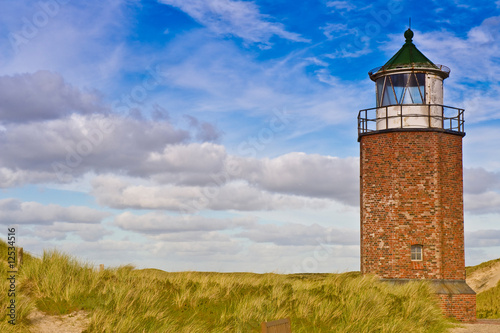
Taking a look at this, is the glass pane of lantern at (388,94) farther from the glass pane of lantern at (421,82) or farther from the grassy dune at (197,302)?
the grassy dune at (197,302)

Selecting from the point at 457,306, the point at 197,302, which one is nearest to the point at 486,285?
Answer: the point at 457,306

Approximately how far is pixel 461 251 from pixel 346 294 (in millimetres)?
8237

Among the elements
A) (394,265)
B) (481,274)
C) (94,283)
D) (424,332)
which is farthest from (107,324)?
(481,274)

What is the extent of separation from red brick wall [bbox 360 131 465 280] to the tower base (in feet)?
1.06

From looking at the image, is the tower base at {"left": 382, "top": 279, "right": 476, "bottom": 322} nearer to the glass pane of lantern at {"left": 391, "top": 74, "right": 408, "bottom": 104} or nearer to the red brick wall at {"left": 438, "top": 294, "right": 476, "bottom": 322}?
the red brick wall at {"left": 438, "top": 294, "right": 476, "bottom": 322}

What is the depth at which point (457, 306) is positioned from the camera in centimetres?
2050

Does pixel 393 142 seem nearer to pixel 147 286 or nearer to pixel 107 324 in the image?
pixel 147 286

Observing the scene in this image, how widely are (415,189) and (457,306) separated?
486 cm

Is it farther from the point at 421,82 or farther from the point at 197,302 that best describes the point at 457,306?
the point at 197,302

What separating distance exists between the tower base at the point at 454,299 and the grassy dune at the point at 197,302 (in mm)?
3750

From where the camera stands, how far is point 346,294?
15625 millimetres

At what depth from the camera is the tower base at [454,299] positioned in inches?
804

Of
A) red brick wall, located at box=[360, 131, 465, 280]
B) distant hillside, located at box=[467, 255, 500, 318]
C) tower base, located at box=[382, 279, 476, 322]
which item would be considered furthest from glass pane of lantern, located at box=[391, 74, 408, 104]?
distant hillside, located at box=[467, 255, 500, 318]

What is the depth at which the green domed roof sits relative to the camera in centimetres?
2206
